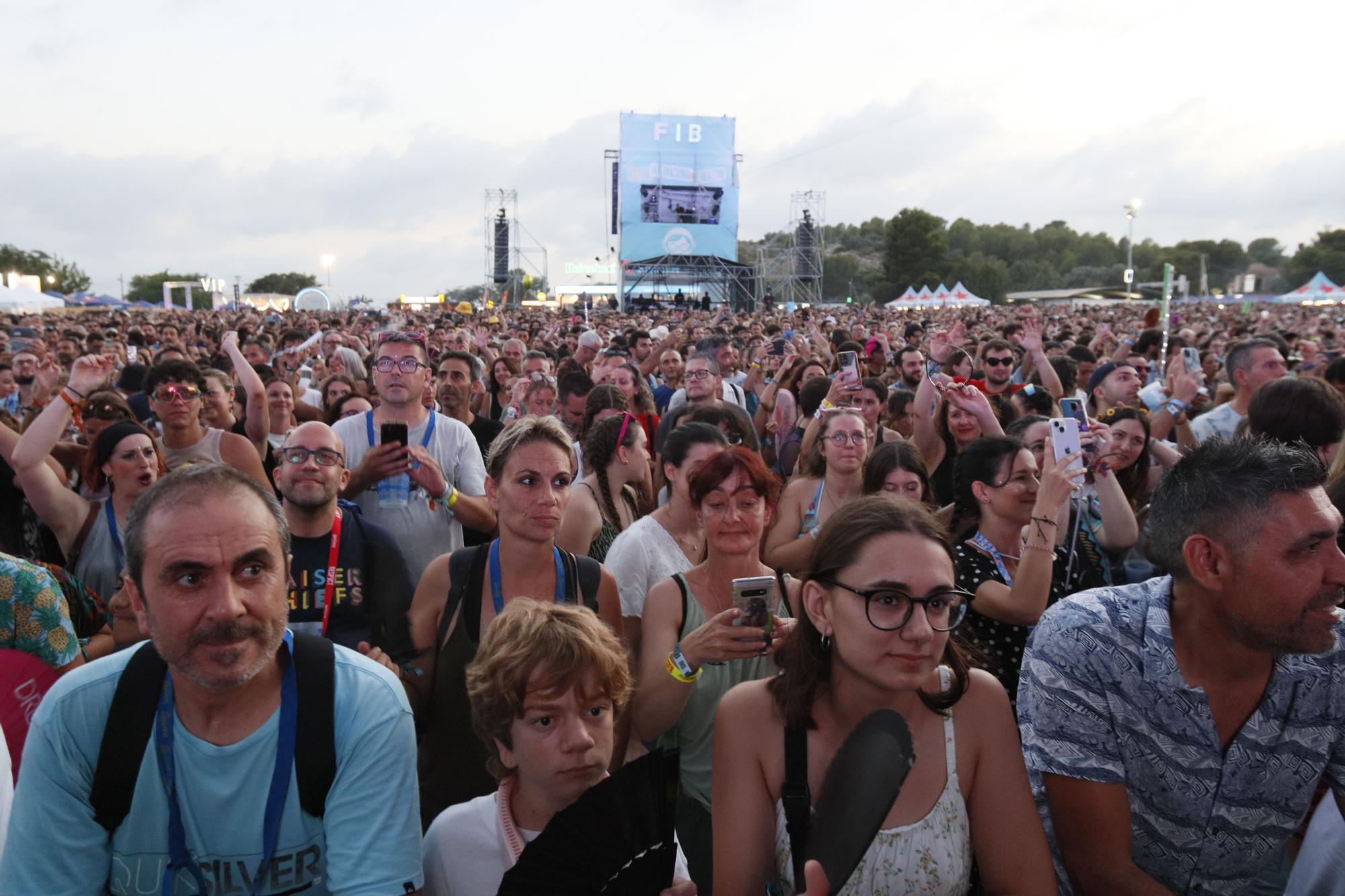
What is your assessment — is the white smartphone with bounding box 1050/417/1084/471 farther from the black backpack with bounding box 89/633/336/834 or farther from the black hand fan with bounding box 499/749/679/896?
the black backpack with bounding box 89/633/336/834

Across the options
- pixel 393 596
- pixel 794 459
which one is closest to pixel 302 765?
pixel 393 596

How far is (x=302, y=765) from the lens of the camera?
1900 mm

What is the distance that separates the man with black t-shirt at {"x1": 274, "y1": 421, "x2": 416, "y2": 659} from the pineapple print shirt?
2.34ft

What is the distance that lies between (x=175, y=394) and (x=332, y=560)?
2.12 metres

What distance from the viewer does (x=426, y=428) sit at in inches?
200

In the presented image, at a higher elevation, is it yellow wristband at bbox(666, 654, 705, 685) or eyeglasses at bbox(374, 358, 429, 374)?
eyeglasses at bbox(374, 358, 429, 374)

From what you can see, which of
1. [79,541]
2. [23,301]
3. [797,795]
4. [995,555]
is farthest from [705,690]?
[23,301]

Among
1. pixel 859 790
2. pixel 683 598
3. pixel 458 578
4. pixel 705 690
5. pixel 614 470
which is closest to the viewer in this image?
pixel 859 790

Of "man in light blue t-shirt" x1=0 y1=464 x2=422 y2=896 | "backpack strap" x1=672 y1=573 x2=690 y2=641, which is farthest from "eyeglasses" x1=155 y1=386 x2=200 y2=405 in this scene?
"man in light blue t-shirt" x1=0 y1=464 x2=422 y2=896

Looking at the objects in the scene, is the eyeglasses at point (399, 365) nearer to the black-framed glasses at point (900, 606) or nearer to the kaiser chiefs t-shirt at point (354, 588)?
the kaiser chiefs t-shirt at point (354, 588)

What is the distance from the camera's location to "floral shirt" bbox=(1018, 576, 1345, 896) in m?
2.22

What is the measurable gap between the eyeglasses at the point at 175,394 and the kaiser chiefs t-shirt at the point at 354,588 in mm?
1946

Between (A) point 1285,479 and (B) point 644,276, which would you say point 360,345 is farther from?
(B) point 644,276

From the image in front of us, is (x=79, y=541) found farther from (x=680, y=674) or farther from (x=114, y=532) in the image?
(x=680, y=674)
